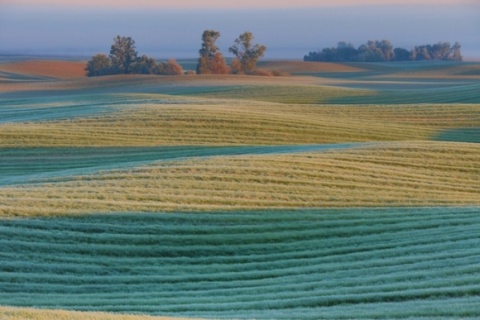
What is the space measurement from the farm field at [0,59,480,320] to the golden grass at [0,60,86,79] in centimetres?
6292

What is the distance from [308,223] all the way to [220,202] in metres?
2.04

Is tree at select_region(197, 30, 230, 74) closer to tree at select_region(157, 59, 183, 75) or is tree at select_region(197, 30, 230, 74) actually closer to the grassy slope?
tree at select_region(157, 59, 183, 75)

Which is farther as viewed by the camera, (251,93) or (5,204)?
(251,93)

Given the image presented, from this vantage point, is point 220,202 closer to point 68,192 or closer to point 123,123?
point 68,192

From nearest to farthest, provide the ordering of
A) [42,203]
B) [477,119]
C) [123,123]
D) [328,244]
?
1. [328,244]
2. [42,203]
3. [123,123]
4. [477,119]

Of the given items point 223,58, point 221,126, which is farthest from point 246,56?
point 221,126

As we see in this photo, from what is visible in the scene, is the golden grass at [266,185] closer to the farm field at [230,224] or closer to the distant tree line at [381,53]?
the farm field at [230,224]

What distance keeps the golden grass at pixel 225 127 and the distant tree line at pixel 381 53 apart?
254ft

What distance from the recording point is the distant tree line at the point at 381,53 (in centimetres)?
11512

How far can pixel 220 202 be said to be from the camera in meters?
17.6

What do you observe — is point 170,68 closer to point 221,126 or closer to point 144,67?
point 144,67

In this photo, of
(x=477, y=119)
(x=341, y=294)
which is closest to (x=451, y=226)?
(x=341, y=294)

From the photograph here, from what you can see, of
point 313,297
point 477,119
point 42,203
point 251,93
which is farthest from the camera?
point 251,93

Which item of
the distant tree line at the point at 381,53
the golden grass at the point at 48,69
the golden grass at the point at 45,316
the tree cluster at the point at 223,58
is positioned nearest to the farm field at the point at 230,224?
the golden grass at the point at 45,316
